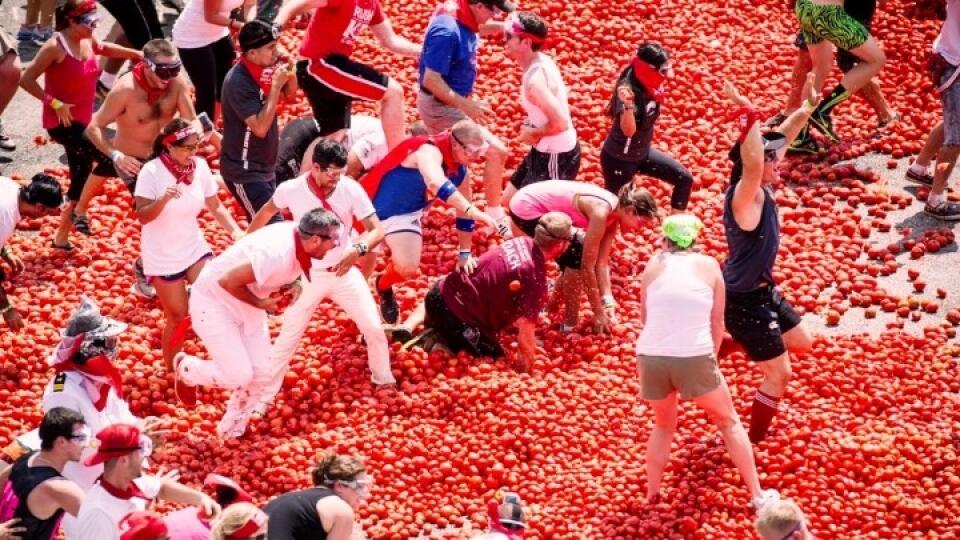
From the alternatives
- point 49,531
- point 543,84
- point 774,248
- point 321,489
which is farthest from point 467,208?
point 49,531

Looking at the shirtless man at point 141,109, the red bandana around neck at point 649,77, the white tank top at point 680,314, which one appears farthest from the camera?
the red bandana around neck at point 649,77

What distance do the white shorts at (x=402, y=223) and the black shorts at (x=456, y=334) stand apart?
605mm

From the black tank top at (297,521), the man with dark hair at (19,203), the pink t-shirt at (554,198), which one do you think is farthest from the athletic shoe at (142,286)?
the black tank top at (297,521)

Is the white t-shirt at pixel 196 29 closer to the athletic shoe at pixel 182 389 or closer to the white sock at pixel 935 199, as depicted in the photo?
the athletic shoe at pixel 182 389

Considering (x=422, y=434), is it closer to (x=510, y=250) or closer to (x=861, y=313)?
(x=510, y=250)

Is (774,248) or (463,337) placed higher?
(774,248)

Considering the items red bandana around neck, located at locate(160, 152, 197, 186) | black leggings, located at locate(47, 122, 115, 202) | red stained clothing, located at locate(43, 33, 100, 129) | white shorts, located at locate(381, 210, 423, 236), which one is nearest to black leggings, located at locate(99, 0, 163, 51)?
red stained clothing, located at locate(43, 33, 100, 129)

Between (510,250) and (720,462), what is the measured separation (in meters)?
2.12

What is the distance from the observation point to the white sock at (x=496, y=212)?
12797 millimetres

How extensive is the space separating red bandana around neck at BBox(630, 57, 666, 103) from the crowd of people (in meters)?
0.01

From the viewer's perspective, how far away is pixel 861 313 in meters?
12.6

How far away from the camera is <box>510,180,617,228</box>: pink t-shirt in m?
12.0

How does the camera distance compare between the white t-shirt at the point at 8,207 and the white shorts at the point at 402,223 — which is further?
the white shorts at the point at 402,223

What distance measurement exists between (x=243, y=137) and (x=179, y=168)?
0.98 m
